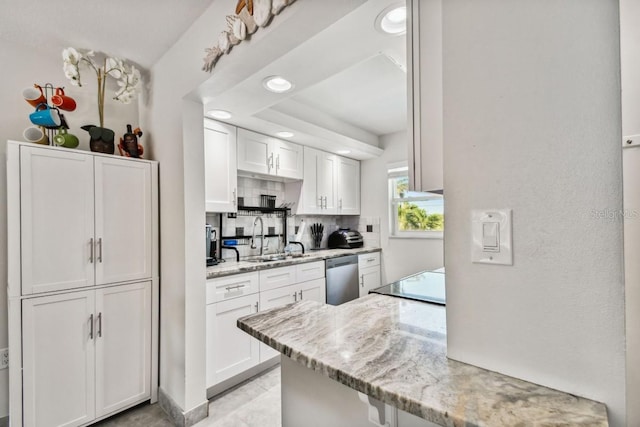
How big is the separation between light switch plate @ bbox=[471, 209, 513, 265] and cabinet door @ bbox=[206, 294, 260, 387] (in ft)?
6.23

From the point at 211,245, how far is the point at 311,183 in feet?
4.39

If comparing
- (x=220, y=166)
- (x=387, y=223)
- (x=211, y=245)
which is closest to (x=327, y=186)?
(x=387, y=223)

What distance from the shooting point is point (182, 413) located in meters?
1.79

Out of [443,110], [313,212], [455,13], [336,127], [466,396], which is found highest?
[336,127]

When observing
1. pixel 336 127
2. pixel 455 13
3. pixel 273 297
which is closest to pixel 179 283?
pixel 273 297

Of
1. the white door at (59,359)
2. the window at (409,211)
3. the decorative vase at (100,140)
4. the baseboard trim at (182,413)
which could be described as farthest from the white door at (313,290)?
the decorative vase at (100,140)

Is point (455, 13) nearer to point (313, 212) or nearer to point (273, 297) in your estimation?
point (273, 297)

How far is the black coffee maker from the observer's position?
2.35 meters

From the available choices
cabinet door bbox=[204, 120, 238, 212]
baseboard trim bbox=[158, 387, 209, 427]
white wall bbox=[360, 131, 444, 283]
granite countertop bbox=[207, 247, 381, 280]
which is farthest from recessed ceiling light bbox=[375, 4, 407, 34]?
white wall bbox=[360, 131, 444, 283]

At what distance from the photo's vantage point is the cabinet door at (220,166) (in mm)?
2387

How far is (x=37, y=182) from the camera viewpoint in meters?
1.61

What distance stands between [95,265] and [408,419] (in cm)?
196

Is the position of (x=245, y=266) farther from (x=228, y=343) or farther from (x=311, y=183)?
(x=311, y=183)

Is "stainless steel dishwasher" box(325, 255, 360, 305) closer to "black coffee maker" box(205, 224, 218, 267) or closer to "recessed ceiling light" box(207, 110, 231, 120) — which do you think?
→ "black coffee maker" box(205, 224, 218, 267)
